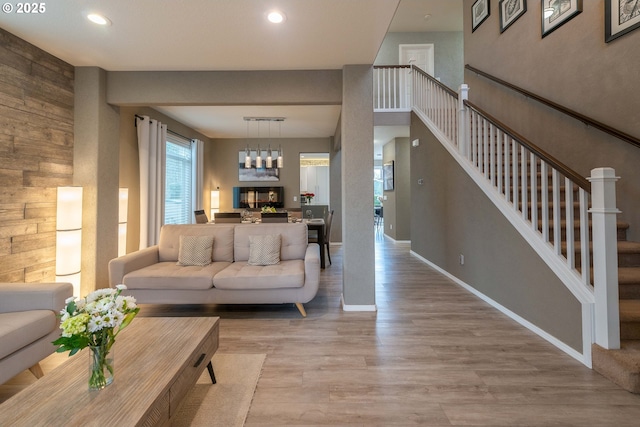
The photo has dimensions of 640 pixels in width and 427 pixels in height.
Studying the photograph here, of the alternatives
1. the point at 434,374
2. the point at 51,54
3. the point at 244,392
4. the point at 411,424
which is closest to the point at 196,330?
the point at 244,392

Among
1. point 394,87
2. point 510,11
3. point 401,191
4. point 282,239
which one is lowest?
point 282,239

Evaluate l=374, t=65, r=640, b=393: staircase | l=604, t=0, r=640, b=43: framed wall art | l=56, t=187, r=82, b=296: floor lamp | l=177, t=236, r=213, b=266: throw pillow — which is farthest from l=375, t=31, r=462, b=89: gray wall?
l=56, t=187, r=82, b=296: floor lamp

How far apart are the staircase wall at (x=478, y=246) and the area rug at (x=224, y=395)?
2403 millimetres

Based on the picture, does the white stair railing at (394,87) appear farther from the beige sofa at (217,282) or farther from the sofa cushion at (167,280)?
the sofa cushion at (167,280)

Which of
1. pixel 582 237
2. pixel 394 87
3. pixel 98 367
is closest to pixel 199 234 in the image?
pixel 98 367

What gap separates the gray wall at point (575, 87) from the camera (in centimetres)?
273

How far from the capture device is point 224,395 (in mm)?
1816

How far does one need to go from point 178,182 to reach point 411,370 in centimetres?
562

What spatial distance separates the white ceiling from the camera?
2285mm

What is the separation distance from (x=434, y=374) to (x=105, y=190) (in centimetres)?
384

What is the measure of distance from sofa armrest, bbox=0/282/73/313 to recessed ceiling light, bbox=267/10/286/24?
8.52 feet

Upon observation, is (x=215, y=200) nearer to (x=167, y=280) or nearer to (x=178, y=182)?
(x=178, y=182)

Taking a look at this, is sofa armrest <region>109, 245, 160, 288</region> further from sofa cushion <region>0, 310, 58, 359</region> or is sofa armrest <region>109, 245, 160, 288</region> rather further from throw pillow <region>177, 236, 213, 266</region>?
sofa cushion <region>0, 310, 58, 359</region>

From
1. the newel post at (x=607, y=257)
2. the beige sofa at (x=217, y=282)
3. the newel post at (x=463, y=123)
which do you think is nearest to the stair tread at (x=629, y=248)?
the newel post at (x=607, y=257)
